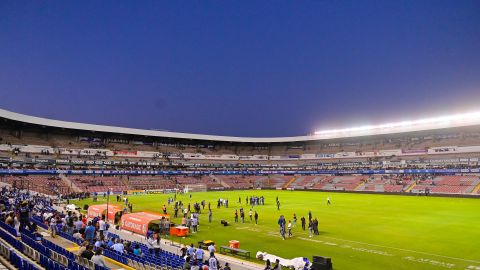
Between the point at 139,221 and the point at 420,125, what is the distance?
71577 millimetres

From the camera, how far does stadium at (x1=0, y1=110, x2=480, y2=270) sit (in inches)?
758

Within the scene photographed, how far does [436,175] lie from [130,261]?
2714 inches

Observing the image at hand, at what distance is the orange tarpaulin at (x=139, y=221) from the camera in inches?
1028

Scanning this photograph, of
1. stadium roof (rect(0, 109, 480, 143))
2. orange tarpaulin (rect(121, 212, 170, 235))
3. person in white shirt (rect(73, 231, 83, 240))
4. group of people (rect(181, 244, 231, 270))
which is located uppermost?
stadium roof (rect(0, 109, 480, 143))

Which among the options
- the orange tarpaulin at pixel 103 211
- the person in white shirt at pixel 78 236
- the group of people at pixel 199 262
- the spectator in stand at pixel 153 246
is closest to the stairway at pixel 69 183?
the orange tarpaulin at pixel 103 211

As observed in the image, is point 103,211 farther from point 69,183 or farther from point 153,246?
point 69,183

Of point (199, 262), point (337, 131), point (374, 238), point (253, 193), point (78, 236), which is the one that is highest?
point (337, 131)

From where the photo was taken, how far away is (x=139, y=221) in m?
26.9

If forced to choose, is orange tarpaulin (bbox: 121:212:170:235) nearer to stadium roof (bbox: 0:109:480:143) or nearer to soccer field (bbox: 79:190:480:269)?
soccer field (bbox: 79:190:480:269)

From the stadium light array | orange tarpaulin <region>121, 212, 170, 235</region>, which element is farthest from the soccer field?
the stadium light array

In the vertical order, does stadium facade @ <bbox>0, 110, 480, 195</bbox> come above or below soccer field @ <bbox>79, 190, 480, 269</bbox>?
above

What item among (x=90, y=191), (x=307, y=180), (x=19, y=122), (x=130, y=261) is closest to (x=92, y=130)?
(x=19, y=122)

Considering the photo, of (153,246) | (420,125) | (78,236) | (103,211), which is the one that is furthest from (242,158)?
(78,236)

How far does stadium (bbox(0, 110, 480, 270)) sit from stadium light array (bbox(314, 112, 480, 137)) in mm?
349
